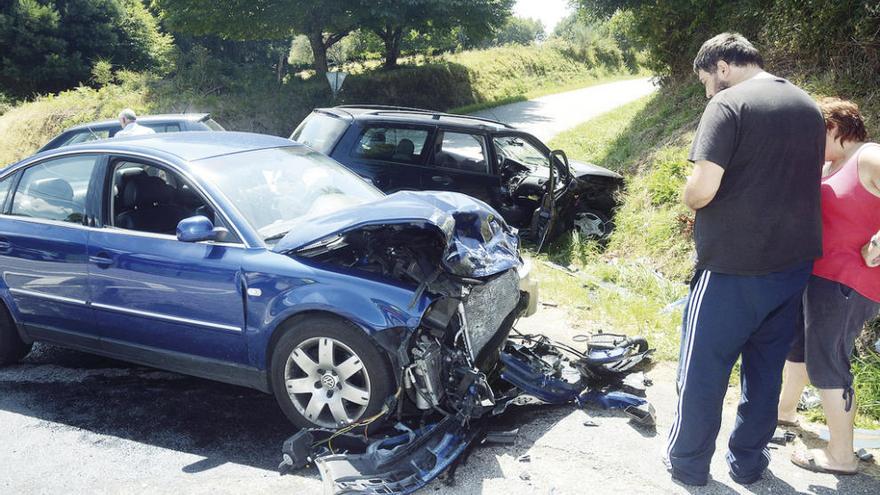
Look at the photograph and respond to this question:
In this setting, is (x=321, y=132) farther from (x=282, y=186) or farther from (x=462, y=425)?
(x=462, y=425)

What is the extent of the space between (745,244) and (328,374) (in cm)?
224

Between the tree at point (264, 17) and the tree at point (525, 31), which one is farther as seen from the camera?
the tree at point (525, 31)

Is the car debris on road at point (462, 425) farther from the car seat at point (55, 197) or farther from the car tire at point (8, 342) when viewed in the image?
the car tire at point (8, 342)

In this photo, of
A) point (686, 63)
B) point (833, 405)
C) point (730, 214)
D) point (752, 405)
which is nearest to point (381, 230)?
point (730, 214)

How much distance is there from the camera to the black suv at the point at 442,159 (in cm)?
789

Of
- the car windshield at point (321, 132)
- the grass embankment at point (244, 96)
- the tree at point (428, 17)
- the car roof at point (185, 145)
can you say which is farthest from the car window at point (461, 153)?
the tree at point (428, 17)

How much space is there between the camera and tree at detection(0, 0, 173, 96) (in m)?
27.6

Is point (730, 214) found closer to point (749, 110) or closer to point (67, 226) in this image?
point (749, 110)

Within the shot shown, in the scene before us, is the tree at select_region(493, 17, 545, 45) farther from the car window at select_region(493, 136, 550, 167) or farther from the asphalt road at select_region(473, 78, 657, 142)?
the car window at select_region(493, 136, 550, 167)

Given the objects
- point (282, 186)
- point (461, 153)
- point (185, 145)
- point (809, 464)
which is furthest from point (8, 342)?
point (809, 464)

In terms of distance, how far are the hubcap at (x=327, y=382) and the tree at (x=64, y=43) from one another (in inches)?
986

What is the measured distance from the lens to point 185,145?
4.72 m

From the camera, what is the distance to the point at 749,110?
9.69 ft

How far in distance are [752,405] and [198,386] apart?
11.5 ft
